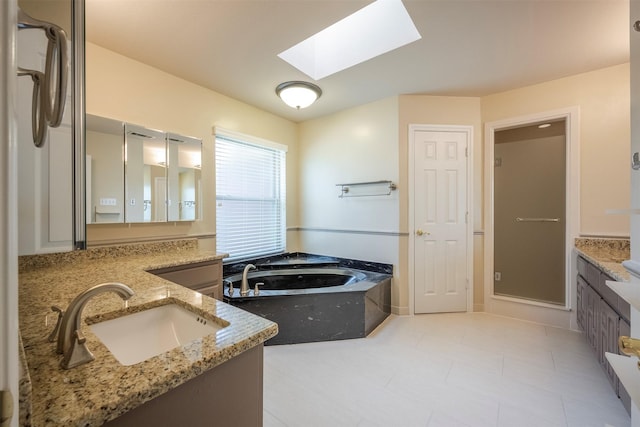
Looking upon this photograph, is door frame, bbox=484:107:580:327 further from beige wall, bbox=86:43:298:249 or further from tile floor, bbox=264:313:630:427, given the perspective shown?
beige wall, bbox=86:43:298:249

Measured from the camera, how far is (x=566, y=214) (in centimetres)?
261

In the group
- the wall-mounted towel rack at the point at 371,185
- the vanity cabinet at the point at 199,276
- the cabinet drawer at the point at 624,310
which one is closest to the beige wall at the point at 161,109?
the vanity cabinet at the point at 199,276

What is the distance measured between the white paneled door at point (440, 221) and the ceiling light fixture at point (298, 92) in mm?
1204

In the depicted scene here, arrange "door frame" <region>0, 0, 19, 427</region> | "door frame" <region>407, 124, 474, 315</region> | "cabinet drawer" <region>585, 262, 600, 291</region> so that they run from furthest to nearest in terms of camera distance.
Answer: "door frame" <region>407, 124, 474, 315</region>, "cabinet drawer" <region>585, 262, 600, 291</region>, "door frame" <region>0, 0, 19, 427</region>

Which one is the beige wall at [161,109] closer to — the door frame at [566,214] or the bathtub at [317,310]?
the bathtub at [317,310]

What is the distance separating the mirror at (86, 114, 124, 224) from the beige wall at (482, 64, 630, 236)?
3913 millimetres

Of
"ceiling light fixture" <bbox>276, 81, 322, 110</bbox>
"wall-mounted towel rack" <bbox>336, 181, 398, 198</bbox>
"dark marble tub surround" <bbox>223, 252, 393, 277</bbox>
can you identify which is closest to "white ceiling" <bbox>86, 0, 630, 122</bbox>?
"ceiling light fixture" <bbox>276, 81, 322, 110</bbox>

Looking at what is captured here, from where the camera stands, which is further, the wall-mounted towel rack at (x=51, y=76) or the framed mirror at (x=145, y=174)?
the framed mirror at (x=145, y=174)

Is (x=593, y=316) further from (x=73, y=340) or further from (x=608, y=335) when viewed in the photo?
(x=73, y=340)

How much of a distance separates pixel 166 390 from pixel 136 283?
3.36 feet

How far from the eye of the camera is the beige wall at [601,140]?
2.34 meters

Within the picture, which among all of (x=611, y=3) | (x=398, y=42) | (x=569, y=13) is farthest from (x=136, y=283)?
(x=611, y=3)

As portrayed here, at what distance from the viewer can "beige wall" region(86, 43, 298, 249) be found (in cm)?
209

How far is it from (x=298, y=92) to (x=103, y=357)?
250cm
